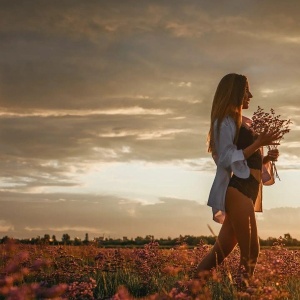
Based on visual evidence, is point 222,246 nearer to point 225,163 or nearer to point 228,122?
point 225,163

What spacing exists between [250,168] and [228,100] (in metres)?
0.79

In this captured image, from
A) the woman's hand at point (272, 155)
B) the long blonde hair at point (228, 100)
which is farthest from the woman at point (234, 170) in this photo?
the woman's hand at point (272, 155)

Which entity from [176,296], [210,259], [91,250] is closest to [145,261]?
[210,259]

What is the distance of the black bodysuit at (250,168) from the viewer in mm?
6250

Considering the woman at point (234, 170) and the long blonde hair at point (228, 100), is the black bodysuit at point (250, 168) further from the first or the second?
the long blonde hair at point (228, 100)

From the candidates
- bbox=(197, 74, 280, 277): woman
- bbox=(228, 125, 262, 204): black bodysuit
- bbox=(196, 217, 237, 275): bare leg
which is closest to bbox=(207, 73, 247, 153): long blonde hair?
bbox=(197, 74, 280, 277): woman

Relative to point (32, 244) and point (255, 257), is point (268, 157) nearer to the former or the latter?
point (255, 257)

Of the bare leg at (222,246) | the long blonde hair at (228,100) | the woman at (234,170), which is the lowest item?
the bare leg at (222,246)

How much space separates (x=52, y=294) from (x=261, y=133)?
3.17 meters

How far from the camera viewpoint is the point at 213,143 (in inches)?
258

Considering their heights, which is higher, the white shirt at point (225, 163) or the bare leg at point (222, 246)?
the white shirt at point (225, 163)

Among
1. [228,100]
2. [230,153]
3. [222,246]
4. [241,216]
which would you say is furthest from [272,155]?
[222,246]

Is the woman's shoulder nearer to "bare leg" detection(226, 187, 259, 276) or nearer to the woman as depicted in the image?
the woman

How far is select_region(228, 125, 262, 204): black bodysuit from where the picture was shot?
6.25m
